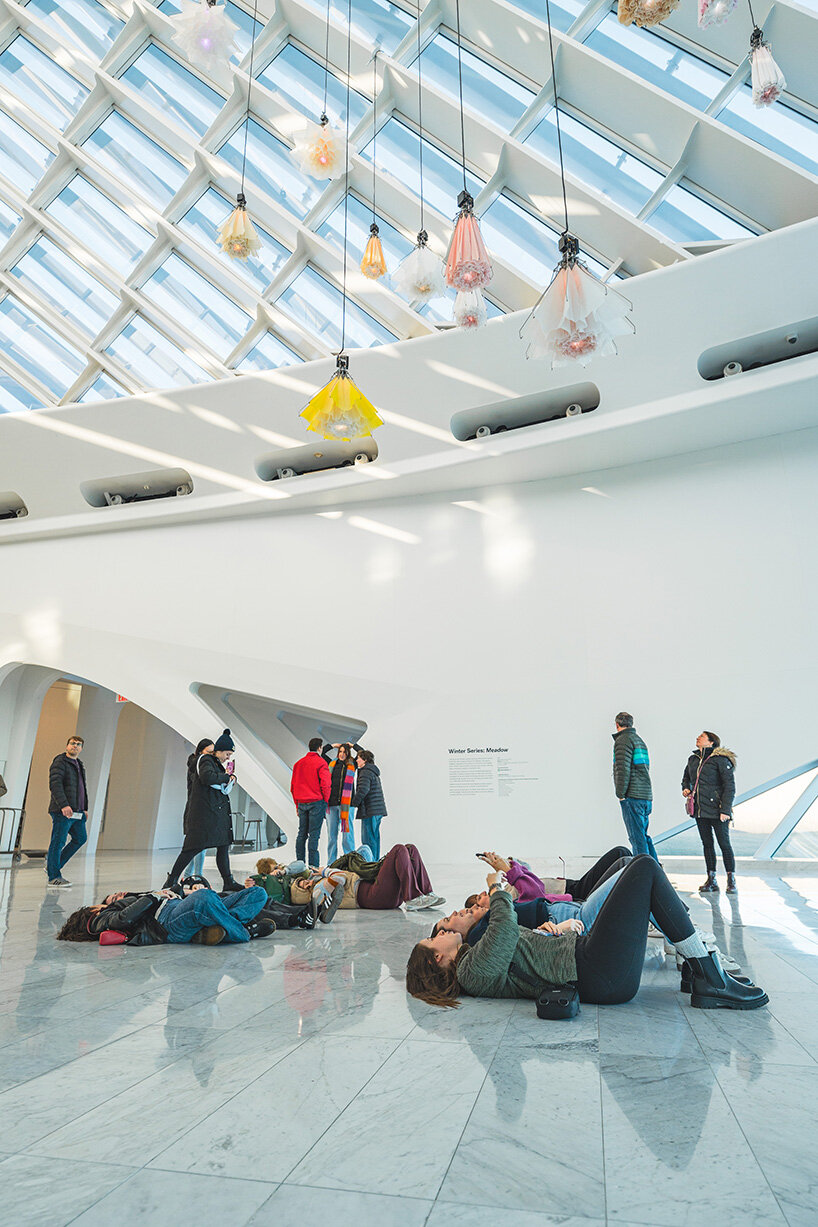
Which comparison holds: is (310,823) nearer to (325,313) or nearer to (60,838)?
(60,838)

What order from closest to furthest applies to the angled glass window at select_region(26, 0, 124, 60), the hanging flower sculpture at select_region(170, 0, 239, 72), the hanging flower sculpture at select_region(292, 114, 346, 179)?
the hanging flower sculpture at select_region(170, 0, 239, 72), the hanging flower sculpture at select_region(292, 114, 346, 179), the angled glass window at select_region(26, 0, 124, 60)

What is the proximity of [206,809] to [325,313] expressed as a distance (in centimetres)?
838

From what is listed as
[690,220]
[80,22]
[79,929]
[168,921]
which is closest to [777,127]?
[690,220]

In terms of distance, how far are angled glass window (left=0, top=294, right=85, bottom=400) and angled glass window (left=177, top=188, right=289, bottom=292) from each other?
3.34 meters

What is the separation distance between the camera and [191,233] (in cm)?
1236

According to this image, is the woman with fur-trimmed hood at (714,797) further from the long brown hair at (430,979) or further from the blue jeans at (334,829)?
the long brown hair at (430,979)

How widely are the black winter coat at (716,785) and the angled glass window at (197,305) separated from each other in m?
9.91

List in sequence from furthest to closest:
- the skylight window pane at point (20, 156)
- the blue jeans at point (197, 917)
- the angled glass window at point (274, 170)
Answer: the skylight window pane at point (20, 156) < the angled glass window at point (274, 170) < the blue jeans at point (197, 917)

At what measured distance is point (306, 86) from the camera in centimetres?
1127

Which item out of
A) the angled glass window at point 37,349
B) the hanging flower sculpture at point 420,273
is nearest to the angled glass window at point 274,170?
the angled glass window at point 37,349

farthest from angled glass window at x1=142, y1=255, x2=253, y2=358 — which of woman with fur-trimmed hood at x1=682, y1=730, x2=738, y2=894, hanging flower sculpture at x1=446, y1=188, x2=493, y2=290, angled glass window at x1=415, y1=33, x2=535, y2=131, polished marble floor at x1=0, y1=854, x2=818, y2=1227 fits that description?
polished marble floor at x1=0, y1=854, x2=818, y2=1227

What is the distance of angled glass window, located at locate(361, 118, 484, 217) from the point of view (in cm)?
1080

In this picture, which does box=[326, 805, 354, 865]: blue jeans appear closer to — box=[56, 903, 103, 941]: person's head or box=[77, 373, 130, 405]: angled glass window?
box=[56, 903, 103, 941]: person's head

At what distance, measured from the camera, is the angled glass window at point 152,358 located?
13312 mm
